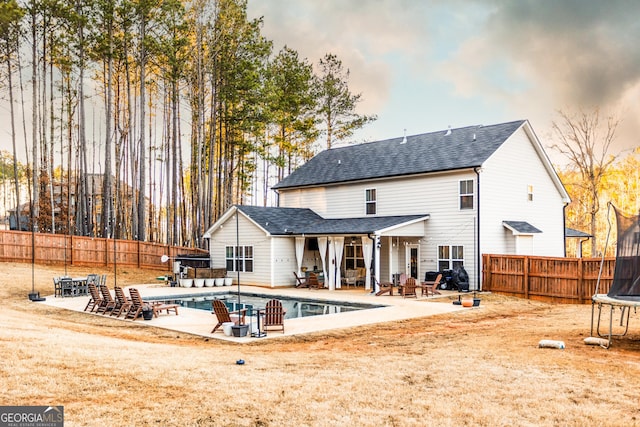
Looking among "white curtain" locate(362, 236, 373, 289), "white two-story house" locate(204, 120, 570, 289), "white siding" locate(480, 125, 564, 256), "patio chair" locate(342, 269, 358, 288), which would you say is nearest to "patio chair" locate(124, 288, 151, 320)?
"white two-story house" locate(204, 120, 570, 289)

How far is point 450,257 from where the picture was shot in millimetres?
23656

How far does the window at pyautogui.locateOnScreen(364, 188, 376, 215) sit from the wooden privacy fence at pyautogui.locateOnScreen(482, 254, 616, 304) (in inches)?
253

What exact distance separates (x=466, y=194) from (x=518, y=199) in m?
3.36

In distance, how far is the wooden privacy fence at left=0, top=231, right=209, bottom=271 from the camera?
1194 inches

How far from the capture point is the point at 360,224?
2538cm

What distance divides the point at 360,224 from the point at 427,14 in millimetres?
13552

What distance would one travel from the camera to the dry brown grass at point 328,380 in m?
6.21

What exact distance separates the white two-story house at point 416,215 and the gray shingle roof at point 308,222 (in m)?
0.06

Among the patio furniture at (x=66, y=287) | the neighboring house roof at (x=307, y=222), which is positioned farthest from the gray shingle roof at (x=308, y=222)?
the patio furniture at (x=66, y=287)

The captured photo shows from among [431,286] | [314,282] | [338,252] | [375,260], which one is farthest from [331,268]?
[431,286]

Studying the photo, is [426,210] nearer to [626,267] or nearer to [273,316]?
[273,316]

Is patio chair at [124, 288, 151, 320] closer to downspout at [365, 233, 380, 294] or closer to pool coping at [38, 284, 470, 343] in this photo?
pool coping at [38, 284, 470, 343]

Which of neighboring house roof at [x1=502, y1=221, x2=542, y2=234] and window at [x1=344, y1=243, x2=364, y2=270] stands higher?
neighboring house roof at [x1=502, y1=221, x2=542, y2=234]

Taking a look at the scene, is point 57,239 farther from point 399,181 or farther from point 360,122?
point 360,122
